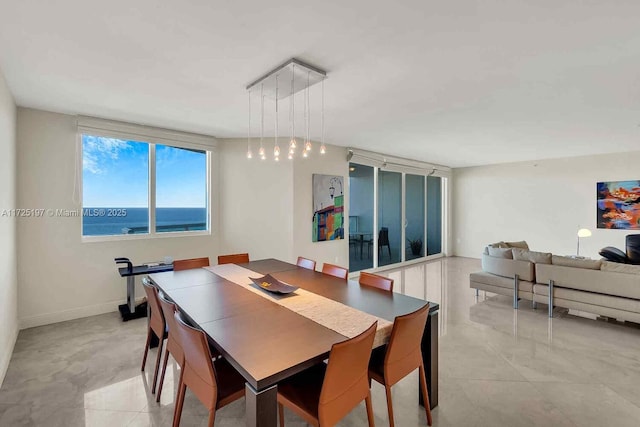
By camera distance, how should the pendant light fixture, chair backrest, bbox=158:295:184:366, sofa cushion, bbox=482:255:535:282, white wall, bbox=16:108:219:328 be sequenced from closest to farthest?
chair backrest, bbox=158:295:184:366 < the pendant light fixture < white wall, bbox=16:108:219:328 < sofa cushion, bbox=482:255:535:282

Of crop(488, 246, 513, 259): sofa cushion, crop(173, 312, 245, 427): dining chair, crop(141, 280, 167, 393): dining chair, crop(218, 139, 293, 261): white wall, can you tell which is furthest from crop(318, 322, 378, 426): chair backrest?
crop(488, 246, 513, 259): sofa cushion

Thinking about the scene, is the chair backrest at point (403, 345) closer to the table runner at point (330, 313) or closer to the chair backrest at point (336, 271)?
the table runner at point (330, 313)

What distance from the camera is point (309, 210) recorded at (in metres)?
5.20

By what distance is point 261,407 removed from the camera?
1.23 m

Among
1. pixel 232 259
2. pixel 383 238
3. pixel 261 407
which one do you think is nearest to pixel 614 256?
pixel 383 238

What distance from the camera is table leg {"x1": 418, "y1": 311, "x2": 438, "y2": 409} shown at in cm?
210

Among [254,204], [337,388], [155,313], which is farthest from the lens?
[254,204]

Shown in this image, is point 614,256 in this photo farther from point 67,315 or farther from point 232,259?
point 67,315

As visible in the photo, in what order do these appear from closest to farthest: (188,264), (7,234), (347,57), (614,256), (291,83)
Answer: (347,57), (291,83), (7,234), (188,264), (614,256)

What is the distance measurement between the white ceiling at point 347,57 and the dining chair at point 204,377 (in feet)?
6.02

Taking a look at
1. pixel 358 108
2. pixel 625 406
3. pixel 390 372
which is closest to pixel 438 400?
pixel 390 372

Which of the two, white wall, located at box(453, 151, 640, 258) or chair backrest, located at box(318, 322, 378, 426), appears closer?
chair backrest, located at box(318, 322, 378, 426)

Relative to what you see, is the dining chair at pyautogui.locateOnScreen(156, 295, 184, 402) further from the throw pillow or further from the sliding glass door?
the throw pillow

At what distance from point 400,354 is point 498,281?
10.9ft
